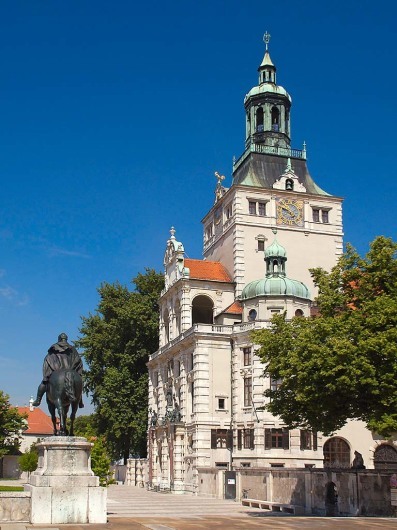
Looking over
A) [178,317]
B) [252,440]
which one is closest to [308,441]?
[252,440]

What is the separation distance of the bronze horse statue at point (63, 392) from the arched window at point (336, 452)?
36.0 meters

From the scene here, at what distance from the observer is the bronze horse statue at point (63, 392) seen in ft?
70.0

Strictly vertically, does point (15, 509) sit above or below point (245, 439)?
below

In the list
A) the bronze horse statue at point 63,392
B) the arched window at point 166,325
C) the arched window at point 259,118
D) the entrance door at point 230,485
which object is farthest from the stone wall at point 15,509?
the arched window at point 259,118

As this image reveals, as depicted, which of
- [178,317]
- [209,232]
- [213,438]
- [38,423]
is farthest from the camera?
[38,423]

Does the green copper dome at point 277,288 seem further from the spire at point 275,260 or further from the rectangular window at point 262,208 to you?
the rectangular window at point 262,208

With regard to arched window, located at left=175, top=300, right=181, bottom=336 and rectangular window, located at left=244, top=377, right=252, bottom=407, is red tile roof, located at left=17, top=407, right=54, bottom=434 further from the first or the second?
rectangular window, located at left=244, top=377, right=252, bottom=407

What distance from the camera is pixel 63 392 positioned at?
70.0 feet

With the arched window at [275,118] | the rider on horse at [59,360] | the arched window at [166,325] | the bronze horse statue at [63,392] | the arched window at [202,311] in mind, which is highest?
the arched window at [275,118]

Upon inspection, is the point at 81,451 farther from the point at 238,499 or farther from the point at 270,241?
the point at 270,241

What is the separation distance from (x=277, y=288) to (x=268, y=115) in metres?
19.1

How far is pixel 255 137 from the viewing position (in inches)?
2648

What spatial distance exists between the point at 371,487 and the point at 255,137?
41923mm

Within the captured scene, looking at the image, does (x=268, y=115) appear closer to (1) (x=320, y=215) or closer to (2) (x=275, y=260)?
(1) (x=320, y=215)
